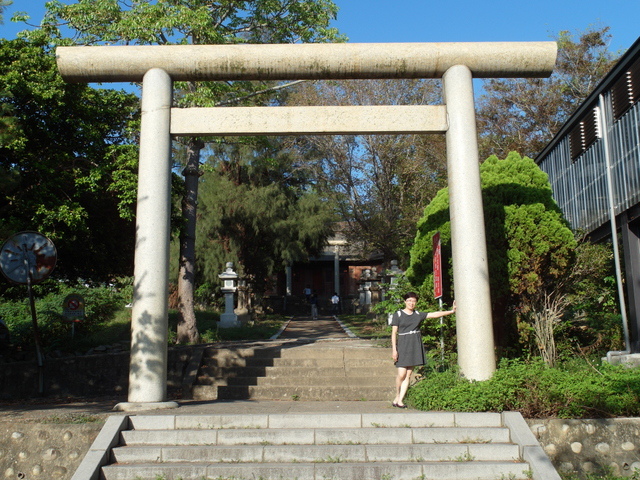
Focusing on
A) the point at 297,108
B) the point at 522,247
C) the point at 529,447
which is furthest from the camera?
the point at 522,247

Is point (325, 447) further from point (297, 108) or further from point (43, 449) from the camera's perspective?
point (297, 108)

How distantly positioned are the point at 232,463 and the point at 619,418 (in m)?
4.18

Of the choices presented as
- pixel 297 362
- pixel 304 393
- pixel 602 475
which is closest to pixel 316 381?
pixel 304 393

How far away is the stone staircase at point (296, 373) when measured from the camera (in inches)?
388

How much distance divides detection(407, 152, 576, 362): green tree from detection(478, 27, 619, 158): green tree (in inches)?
626

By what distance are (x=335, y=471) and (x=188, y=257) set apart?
10882 millimetres

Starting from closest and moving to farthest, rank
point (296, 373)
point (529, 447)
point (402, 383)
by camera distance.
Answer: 1. point (529, 447)
2. point (402, 383)
3. point (296, 373)

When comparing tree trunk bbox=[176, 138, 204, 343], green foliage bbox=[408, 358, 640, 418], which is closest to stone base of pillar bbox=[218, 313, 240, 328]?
tree trunk bbox=[176, 138, 204, 343]

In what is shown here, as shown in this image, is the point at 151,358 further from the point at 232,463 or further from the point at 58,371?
the point at 58,371

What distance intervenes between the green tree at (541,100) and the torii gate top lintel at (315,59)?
1755 cm

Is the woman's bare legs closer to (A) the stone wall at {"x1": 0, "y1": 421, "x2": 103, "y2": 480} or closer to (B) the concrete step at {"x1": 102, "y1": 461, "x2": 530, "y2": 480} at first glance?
(B) the concrete step at {"x1": 102, "y1": 461, "x2": 530, "y2": 480}

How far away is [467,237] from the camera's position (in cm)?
809

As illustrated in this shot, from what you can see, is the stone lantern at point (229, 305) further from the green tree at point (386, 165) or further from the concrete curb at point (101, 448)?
the concrete curb at point (101, 448)

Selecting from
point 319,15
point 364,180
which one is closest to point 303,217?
point 364,180
